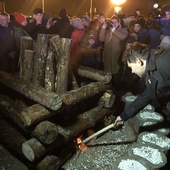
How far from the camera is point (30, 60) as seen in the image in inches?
179

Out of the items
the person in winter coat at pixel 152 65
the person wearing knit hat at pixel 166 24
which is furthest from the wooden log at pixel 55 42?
the person wearing knit hat at pixel 166 24

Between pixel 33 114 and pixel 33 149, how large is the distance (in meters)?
0.55

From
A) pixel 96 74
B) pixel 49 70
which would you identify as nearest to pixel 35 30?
pixel 49 70

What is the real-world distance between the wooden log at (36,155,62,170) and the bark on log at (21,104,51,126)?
72 cm

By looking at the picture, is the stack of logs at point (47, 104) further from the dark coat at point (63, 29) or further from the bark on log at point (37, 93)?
the dark coat at point (63, 29)

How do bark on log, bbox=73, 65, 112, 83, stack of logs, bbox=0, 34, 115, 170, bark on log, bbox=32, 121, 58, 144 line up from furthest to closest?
1. bark on log, bbox=73, 65, 112, 83
2. stack of logs, bbox=0, 34, 115, 170
3. bark on log, bbox=32, 121, 58, 144

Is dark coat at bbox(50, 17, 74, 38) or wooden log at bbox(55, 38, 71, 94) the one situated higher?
dark coat at bbox(50, 17, 74, 38)

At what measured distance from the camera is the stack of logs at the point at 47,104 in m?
3.54

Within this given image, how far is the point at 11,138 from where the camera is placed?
4.04 meters

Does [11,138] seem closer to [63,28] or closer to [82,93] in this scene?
[82,93]

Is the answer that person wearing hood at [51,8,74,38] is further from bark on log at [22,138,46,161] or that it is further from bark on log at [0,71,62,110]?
bark on log at [22,138,46,161]

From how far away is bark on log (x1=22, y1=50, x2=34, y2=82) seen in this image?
450cm

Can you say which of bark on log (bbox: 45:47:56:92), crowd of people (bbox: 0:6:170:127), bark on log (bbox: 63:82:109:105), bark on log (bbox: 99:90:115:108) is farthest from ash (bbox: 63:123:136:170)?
crowd of people (bbox: 0:6:170:127)

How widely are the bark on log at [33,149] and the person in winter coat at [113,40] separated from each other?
4.37 meters
